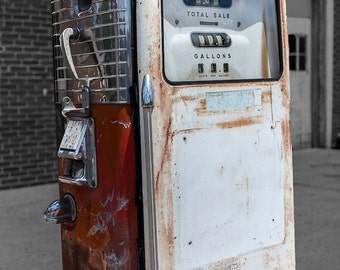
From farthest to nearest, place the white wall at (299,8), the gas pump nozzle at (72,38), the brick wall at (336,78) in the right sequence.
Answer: the brick wall at (336,78)
the white wall at (299,8)
the gas pump nozzle at (72,38)

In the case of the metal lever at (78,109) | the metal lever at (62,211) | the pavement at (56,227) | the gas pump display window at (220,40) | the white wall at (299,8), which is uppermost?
the white wall at (299,8)

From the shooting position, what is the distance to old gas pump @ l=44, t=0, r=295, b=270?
8.66 ft

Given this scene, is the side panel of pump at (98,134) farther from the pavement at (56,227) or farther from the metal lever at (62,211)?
the pavement at (56,227)

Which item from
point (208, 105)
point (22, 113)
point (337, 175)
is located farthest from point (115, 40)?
point (337, 175)

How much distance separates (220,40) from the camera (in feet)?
9.57

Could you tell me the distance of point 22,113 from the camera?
23.8ft

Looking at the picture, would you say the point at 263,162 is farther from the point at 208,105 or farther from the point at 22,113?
the point at 22,113

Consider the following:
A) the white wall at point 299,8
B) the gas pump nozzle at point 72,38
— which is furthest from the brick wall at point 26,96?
→ the white wall at point 299,8

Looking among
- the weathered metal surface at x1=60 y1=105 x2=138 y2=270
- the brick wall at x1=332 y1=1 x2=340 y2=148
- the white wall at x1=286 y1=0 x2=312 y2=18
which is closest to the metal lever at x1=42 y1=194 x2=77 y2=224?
the weathered metal surface at x1=60 y1=105 x2=138 y2=270

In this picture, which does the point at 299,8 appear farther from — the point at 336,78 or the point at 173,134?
the point at 173,134

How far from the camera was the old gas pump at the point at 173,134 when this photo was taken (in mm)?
Answer: 2639

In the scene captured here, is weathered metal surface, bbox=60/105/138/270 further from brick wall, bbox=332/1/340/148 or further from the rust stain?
brick wall, bbox=332/1/340/148

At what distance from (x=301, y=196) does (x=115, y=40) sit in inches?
203

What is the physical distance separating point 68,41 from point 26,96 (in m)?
4.69
